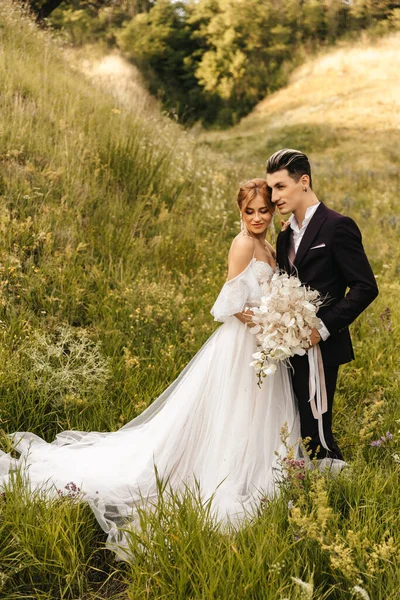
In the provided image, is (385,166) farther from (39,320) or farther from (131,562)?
(131,562)

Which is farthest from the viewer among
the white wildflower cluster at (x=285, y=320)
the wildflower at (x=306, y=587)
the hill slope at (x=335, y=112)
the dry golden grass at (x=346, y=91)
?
the dry golden grass at (x=346, y=91)

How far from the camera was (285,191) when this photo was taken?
3068 millimetres

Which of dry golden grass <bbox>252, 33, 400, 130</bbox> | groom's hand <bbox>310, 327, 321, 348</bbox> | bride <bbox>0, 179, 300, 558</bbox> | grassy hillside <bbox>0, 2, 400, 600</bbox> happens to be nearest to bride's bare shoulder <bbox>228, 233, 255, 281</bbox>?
bride <bbox>0, 179, 300, 558</bbox>

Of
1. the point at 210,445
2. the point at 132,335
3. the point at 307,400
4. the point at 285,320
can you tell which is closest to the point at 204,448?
the point at 210,445

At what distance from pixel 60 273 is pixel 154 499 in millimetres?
2154

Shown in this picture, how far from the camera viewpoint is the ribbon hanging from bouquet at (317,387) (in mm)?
3068

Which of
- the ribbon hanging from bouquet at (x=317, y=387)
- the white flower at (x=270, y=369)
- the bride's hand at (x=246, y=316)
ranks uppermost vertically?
the bride's hand at (x=246, y=316)

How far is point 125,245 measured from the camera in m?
5.23

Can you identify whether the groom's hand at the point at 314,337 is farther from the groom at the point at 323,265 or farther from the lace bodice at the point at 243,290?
the lace bodice at the point at 243,290

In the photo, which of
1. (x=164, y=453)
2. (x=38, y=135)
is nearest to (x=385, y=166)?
(x=38, y=135)

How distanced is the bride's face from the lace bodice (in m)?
0.19

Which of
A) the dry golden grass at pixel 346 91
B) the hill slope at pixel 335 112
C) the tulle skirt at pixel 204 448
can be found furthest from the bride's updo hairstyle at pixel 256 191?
the dry golden grass at pixel 346 91

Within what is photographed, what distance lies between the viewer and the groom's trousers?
3148 mm

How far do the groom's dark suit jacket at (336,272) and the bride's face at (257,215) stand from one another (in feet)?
0.96
